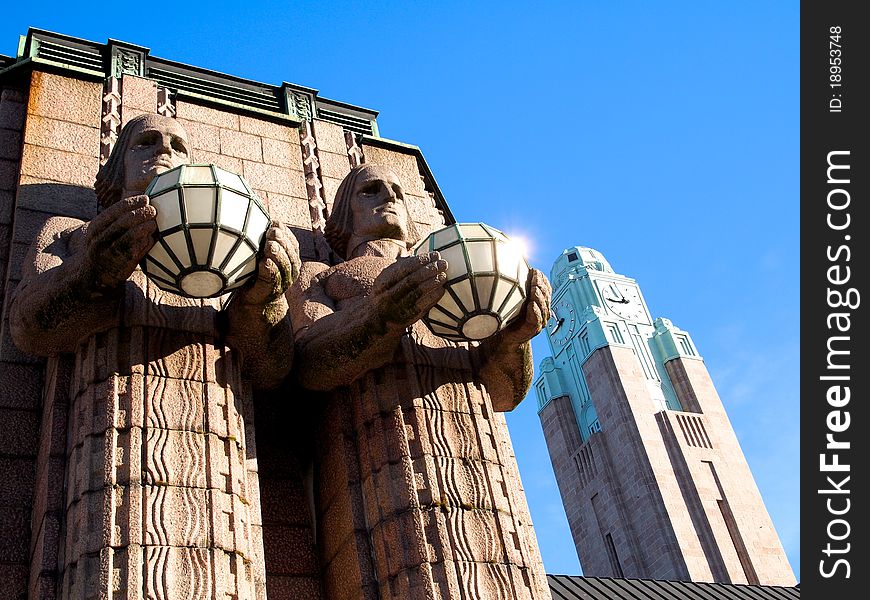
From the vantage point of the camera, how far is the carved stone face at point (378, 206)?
6.32 meters

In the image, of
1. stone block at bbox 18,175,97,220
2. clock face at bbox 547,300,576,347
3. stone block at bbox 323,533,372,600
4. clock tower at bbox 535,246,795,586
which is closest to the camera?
stone block at bbox 323,533,372,600

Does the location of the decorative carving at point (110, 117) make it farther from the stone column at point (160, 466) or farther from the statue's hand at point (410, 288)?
the statue's hand at point (410, 288)

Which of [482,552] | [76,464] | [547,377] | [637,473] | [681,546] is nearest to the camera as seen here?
[76,464]

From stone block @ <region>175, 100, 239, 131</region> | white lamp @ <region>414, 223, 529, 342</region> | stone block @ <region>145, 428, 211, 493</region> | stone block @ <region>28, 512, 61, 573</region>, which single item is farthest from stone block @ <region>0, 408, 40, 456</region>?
stone block @ <region>175, 100, 239, 131</region>

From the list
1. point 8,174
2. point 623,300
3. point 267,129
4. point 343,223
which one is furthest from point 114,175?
point 623,300

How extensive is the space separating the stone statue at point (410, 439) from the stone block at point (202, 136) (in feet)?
6.30

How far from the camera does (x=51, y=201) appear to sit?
20.3 ft

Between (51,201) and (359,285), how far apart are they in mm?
2241

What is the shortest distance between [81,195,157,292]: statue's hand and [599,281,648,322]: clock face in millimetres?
54999

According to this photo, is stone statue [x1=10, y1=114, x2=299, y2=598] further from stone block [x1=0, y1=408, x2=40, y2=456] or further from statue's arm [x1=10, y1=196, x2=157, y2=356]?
stone block [x1=0, y1=408, x2=40, y2=456]

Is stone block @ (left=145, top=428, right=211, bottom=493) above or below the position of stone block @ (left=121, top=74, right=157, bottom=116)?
below

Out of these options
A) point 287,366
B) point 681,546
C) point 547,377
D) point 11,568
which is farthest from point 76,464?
point 547,377

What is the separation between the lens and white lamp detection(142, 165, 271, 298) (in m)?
4.48

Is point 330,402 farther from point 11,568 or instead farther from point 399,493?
point 11,568
